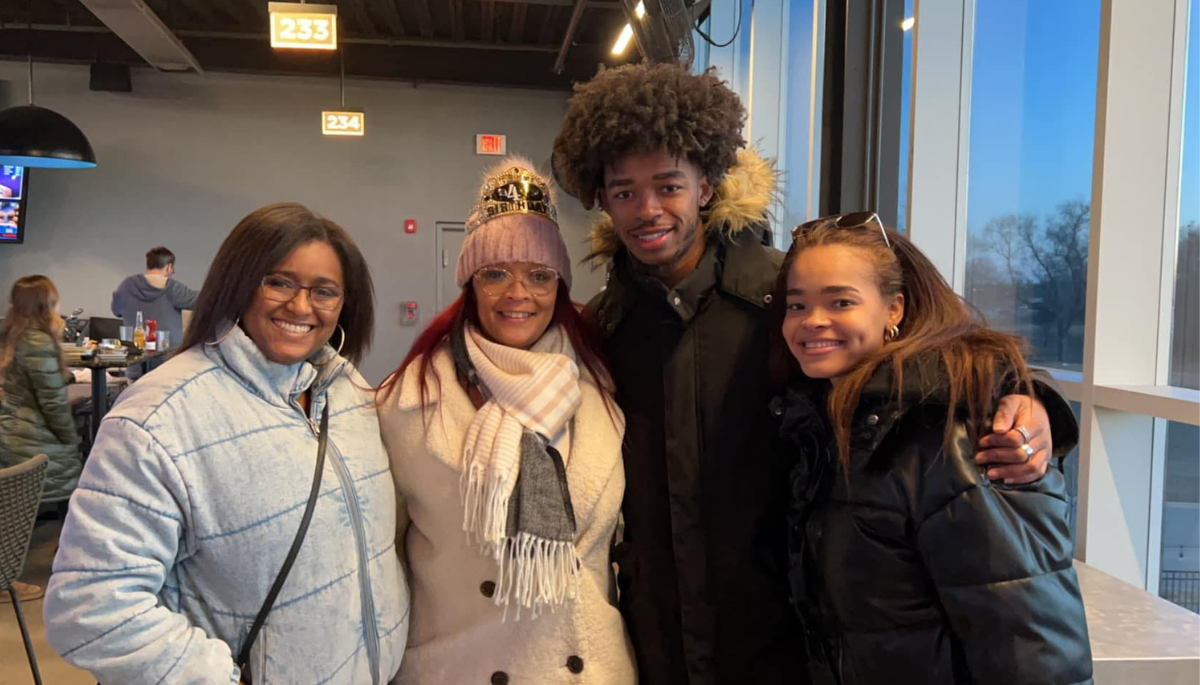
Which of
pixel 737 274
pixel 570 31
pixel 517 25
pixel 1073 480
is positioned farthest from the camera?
pixel 517 25

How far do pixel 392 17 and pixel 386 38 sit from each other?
547 millimetres

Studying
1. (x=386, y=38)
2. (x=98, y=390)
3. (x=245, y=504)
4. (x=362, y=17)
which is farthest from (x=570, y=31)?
(x=245, y=504)

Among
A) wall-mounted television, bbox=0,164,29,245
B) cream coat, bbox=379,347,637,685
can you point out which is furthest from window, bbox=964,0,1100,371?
wall-mounted television, bbox=0,164,29,245

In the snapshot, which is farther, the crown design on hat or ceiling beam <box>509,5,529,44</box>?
ceiling beam <box>509,5,529,44</box>

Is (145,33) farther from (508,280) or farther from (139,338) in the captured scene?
(508,280)

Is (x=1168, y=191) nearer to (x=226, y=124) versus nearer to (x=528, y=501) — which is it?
(x=528, y=501)

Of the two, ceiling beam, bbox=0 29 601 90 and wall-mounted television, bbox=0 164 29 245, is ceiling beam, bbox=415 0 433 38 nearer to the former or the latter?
ceiling beam, bbox=0 29 601 90

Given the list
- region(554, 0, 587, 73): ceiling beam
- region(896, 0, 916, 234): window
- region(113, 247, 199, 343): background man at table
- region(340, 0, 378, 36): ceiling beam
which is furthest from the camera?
region(340, 0, 378, 36): ceiling beam

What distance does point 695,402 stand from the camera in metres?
1.48

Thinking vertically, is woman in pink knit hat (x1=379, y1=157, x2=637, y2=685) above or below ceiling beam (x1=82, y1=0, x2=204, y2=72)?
below

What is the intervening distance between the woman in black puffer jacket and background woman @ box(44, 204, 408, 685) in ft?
2.42

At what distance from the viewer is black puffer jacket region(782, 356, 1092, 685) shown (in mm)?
1038

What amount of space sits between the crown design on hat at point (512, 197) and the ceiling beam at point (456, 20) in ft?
18.6

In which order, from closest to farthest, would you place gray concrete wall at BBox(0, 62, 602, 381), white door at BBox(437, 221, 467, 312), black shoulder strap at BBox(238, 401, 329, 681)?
black shoulder strap at BBox(238, 401, 329, 681) < gray concrete wall at BBox(0, 62, 602, 381) < white door at BBox(437, 221, 467, 312)
